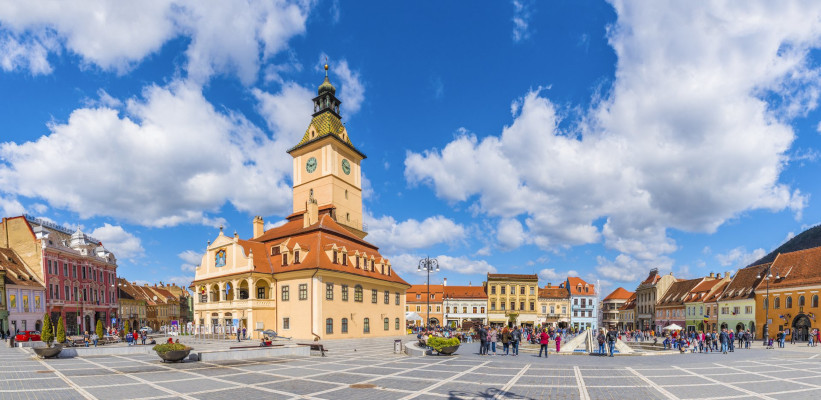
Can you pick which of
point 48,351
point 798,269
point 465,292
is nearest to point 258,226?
point 48,351

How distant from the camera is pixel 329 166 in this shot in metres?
55.8

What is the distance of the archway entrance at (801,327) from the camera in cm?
4474

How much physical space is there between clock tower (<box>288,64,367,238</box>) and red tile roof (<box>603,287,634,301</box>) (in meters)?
65.4

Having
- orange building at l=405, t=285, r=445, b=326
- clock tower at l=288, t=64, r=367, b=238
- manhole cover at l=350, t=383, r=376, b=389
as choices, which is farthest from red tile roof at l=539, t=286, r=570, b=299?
manhole cover at l=350, t=383, r=376, b=389

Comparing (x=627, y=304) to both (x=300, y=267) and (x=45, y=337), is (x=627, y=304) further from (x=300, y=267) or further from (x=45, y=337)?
(x=45, y=337)

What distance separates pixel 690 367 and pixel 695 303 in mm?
52672

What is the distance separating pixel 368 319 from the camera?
46.3m

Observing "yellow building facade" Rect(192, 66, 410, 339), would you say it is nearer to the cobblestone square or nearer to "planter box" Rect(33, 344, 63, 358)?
"planter box" Rect(33, 344, 63, 358)

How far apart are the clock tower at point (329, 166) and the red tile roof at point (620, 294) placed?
65.4 meters

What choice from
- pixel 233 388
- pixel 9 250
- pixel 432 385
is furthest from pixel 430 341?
pixel 9 250

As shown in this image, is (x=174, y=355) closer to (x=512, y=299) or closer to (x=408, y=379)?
(x=408, y=379)

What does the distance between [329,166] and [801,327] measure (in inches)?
2128

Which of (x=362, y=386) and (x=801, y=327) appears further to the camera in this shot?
(x=801, y=327)

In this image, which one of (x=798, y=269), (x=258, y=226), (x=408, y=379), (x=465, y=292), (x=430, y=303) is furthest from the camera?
(x=465, y=292)
